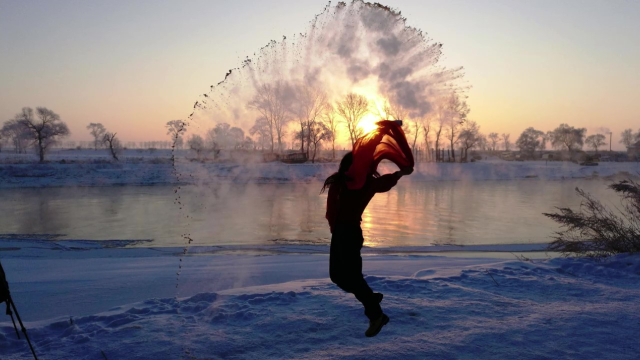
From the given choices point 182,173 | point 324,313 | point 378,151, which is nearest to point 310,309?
point 324,313

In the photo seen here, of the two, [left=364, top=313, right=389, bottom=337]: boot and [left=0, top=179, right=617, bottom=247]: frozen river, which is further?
[left=0, top=179, right=617, bottom=247]: frozen river

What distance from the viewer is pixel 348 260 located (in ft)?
14.0

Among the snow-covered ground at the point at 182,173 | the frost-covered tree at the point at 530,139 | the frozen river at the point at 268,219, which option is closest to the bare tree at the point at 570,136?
the frost-covered tree at the point at 530,139

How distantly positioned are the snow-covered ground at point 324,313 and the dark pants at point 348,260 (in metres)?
0.60

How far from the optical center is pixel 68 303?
6359 mm

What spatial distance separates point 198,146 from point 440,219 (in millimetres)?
11099

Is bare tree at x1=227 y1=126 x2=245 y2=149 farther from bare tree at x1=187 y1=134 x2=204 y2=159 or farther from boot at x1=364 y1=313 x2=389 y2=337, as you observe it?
boot at x1=364 y1=313 x2=389 y2=337

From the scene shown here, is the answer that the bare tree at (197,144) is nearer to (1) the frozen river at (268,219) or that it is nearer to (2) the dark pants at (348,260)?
(1) the frozen river at (268,219)

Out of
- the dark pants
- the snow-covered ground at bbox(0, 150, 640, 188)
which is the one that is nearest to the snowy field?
the dark pants

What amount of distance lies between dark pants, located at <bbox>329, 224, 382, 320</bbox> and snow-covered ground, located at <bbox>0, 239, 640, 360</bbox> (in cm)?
60

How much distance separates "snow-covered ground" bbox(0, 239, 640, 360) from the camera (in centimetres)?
439

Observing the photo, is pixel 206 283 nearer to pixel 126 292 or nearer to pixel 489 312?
pixel 126 292

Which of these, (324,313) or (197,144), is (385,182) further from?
(197,144)

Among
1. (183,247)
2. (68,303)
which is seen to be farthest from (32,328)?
(183,247)
